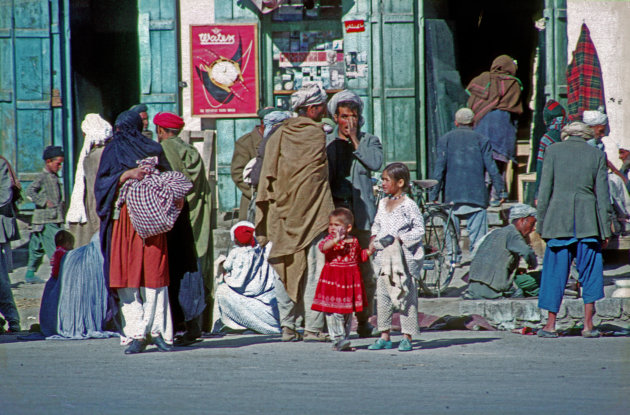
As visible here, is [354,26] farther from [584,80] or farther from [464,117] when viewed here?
[584,80]

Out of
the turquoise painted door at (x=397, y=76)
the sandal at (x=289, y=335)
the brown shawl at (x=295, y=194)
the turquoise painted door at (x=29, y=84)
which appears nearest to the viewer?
the brown shawl at (x=295, y=194)

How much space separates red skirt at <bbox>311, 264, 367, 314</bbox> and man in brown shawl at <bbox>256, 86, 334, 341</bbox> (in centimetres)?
33

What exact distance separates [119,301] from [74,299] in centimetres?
129

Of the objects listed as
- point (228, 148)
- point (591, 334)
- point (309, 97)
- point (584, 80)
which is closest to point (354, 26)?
point (228, 148)

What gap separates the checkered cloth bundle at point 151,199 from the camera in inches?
318

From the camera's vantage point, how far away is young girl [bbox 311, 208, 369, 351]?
8.24 meters

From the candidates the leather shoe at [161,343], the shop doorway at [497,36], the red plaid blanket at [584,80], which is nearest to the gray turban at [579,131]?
the leather shoe at [161,343]

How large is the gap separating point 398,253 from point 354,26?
6.56 meters

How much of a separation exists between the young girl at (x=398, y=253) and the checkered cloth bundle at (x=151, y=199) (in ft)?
4.83

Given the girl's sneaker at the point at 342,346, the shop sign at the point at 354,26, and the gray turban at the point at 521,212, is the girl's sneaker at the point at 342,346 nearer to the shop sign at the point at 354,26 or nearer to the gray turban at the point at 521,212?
the gray turban at the point at 521,212

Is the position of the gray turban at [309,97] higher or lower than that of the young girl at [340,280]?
higher

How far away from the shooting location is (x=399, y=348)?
8258mm

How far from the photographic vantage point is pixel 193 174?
9.48 meters

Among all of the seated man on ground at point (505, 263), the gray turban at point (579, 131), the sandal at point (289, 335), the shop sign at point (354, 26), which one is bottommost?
the sandal at point (289, 335)
